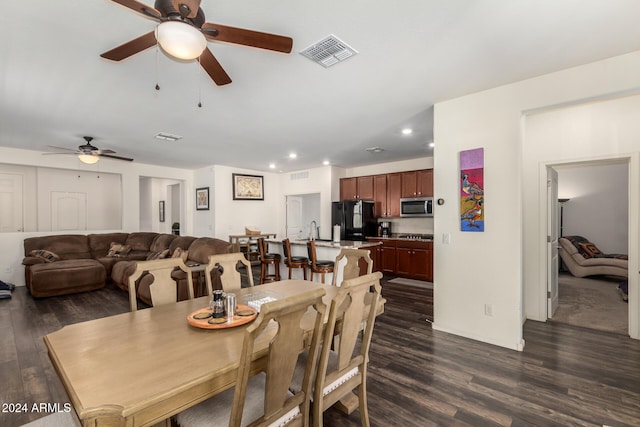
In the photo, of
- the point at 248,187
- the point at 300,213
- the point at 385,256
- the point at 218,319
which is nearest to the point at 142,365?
the point at 218,319

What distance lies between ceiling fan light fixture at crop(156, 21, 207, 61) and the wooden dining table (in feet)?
4.79

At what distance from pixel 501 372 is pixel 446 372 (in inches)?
17.9

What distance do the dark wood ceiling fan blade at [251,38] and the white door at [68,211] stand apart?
22.9ft

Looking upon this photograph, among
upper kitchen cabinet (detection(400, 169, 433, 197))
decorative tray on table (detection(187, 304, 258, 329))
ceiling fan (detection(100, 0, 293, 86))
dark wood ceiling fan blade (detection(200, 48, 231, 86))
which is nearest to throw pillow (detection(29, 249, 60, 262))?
decorative tray on table (detection(187, 304, 258, 329))

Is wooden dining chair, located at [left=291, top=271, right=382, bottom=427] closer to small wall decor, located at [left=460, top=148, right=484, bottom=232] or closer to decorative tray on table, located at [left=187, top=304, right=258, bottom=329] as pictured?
decorative tray on table, located at [left=187, top=304, right=258, bottom=329]

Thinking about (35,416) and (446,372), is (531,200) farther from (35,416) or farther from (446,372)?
(35,416)

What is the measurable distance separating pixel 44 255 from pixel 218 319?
5.56 m

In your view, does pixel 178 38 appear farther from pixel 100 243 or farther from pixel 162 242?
pixel 100 243

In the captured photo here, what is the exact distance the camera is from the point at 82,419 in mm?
915

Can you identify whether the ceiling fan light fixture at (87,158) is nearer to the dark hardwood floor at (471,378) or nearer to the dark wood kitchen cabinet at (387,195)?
the dark hardwood floor at (471,378)

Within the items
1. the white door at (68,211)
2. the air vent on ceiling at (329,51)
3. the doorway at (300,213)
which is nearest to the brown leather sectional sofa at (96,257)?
the white door at (68,211)

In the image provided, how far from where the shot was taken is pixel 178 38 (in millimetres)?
1441

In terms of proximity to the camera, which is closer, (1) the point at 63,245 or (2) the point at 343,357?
(2) the point at 343,357

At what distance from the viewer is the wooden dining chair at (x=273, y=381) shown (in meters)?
1.10
